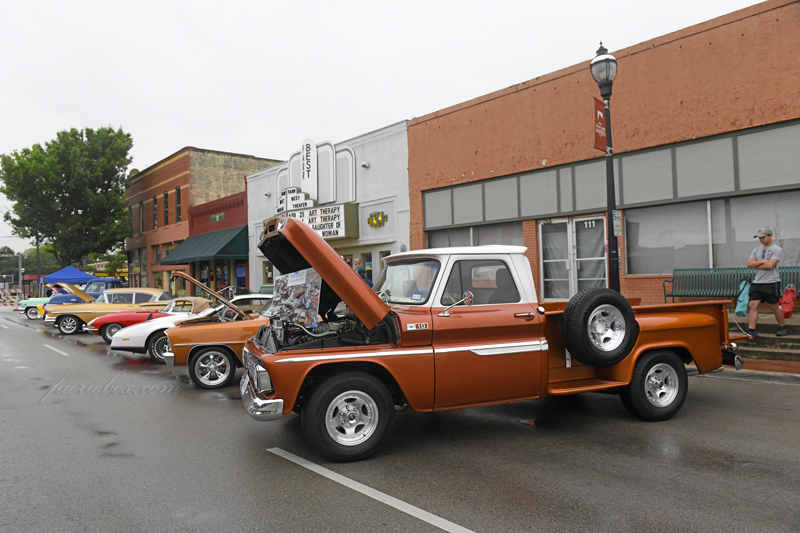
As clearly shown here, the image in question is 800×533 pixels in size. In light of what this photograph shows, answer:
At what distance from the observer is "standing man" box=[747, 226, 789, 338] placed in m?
9.03

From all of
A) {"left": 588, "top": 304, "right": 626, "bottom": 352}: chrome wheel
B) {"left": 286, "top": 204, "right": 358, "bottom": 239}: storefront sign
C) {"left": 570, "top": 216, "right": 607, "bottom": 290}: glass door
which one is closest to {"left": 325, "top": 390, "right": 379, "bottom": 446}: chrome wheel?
{"left": 588, "top": 304, "right": 626, "bottom": 352}: chrome wheel

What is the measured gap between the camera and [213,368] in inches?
326

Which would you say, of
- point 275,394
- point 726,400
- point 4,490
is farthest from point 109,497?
point 726,400

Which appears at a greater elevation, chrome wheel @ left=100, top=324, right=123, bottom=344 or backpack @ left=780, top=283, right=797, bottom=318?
backpack @ left=780, top=283, right=797, bottom=318

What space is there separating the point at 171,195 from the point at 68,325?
1908cm

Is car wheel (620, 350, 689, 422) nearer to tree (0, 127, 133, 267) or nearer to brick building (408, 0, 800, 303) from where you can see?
brick building (408, 0, 800, 303)

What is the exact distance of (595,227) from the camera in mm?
14000

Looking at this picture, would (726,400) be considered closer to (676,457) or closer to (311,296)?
(676,457)

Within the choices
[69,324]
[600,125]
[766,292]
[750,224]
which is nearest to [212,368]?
[600,125]

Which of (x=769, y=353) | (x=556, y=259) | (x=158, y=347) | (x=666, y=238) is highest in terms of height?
(x=666, y=238)

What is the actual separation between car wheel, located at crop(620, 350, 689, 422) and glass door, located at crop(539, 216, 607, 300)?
8.22m

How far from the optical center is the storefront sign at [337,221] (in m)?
20.2

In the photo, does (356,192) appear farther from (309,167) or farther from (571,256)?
(571,256)

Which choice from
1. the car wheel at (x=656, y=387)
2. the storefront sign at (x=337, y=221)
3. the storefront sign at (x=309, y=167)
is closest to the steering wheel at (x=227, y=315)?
the car wheel at (x=656, y=387)
